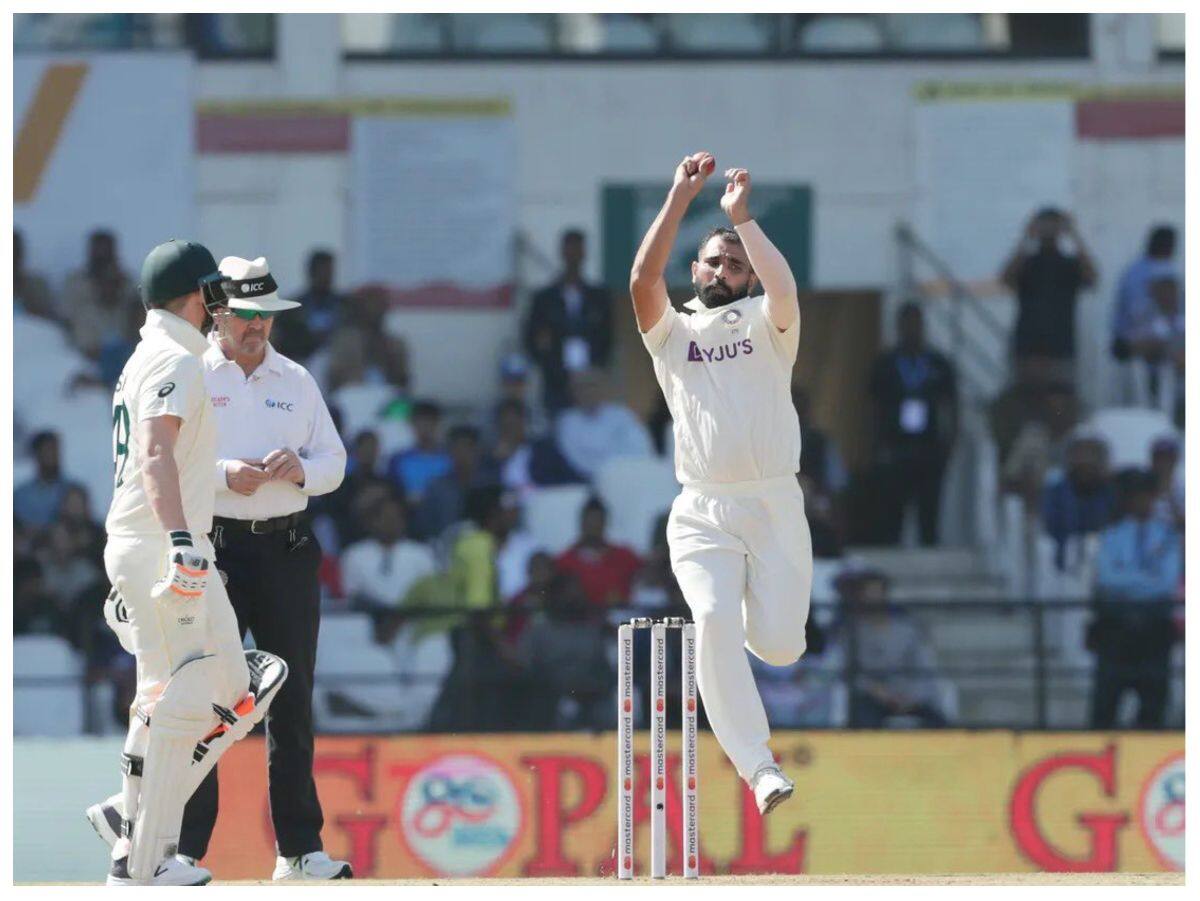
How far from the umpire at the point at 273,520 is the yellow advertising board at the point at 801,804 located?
12.2 ft

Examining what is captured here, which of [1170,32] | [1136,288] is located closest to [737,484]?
[1136,288]

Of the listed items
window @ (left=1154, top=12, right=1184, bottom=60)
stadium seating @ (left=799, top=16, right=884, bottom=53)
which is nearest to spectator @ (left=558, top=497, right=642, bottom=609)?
stadium seating @ (left=799, top=16, right=884, bottom=53)

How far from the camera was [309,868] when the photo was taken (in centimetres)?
775

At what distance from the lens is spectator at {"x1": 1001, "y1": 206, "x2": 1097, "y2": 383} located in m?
16.3

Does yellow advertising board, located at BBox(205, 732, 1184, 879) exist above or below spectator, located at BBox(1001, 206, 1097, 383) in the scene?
below

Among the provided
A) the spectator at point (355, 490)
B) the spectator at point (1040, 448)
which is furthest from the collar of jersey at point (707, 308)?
the spectator at point (1040, 448)

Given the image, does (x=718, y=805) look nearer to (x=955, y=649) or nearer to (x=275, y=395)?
(x=955, y=649)

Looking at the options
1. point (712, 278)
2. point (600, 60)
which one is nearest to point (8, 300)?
point (600, 60)

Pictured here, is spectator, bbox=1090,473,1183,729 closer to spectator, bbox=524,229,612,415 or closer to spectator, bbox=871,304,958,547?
spectator, bbox=871,304,958,547

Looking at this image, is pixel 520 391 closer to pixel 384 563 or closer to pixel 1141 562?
pixel 384 563

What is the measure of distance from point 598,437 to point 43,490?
3.42 m

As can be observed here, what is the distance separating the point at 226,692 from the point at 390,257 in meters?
10.4

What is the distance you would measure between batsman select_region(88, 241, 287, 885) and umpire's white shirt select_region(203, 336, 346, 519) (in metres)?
0.57

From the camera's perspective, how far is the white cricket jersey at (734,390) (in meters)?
7.48
